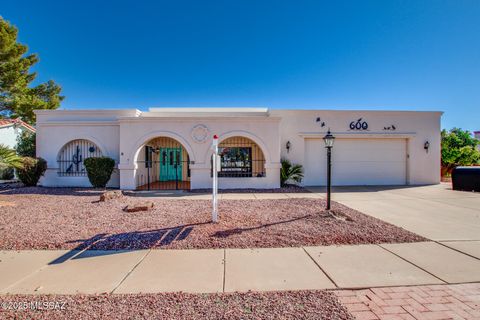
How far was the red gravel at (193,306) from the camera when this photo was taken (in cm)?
240

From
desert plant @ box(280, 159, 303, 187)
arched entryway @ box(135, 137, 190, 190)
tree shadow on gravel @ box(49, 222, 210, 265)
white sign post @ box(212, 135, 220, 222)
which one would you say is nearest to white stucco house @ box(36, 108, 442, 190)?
arched entryway @ box(135, 137, 190, 190)

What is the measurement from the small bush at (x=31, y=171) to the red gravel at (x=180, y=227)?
4354 mm

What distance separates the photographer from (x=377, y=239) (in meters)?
4.57

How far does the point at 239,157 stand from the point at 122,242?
344 inches

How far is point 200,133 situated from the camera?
1085 cm

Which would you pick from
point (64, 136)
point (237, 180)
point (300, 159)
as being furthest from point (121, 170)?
point (300, 159)

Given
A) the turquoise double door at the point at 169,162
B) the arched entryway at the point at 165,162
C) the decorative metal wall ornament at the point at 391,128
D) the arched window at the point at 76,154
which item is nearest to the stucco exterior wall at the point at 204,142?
the arched entryway at the point at 165,162

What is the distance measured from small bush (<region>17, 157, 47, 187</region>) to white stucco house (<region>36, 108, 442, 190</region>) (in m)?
→ 0.42

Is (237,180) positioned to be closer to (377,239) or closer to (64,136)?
(377,239)

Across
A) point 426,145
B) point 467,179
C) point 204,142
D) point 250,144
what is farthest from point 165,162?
point 467,179

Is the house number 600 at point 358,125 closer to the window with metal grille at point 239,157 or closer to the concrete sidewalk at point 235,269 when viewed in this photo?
the window with metal grille at point 239,157

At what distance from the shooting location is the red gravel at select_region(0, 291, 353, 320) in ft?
7.88

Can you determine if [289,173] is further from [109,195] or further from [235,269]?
[235,269]

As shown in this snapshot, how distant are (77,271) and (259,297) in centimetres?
271
